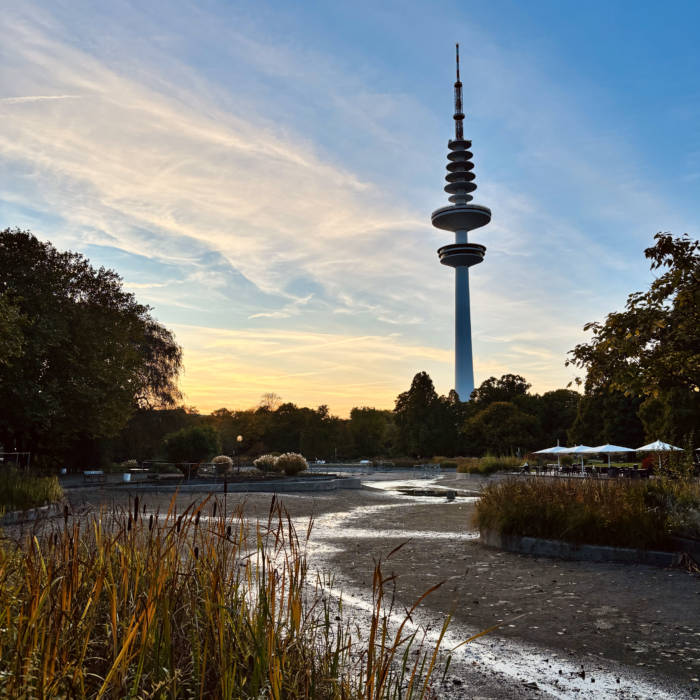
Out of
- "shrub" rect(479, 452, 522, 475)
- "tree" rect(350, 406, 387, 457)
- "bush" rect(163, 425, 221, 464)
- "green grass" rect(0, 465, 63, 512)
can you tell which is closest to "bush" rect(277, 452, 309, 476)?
"bush" rect(163, 425, 221, 464)

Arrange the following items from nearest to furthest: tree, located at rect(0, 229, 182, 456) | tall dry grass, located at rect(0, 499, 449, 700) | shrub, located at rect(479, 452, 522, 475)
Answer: tall dry grass, located at rect(0, 499, 449, 700), tree, located at rect(0, 229, 182, 456), shrub, located at rect(479, 452, 522, 475)

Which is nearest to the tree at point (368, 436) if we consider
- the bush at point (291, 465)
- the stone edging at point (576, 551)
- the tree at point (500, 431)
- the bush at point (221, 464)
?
the tree at point (500, 431)

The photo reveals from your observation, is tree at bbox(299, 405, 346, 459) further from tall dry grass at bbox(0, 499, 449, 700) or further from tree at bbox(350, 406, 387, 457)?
tall dry grass at bbox(0, 499, 449, 700)

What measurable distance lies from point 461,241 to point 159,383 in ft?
362

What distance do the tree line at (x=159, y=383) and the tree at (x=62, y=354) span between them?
6 centimetres

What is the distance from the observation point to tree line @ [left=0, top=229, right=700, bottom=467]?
11.8 m

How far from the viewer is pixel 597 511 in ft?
30.9

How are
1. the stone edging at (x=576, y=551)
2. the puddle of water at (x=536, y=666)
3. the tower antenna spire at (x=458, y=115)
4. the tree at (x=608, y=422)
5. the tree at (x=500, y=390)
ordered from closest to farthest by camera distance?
the puddle of water at (x=536, y=666), the stone edging at (x=576, y=551), the tree at (x=608, y=422), the tree at (x=500, y=390), the tower antenna spire at (x=458, y=115)

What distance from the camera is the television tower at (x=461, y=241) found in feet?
459

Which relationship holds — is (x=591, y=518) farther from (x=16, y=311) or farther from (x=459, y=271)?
(x=459, y=271)

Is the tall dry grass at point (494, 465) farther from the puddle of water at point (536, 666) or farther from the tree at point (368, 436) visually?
the tree at point (368, 436)

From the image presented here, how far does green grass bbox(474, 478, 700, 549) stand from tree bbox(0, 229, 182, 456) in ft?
62.9

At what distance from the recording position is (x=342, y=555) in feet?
30.3

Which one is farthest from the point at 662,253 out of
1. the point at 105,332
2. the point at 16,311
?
the point at 105,332
